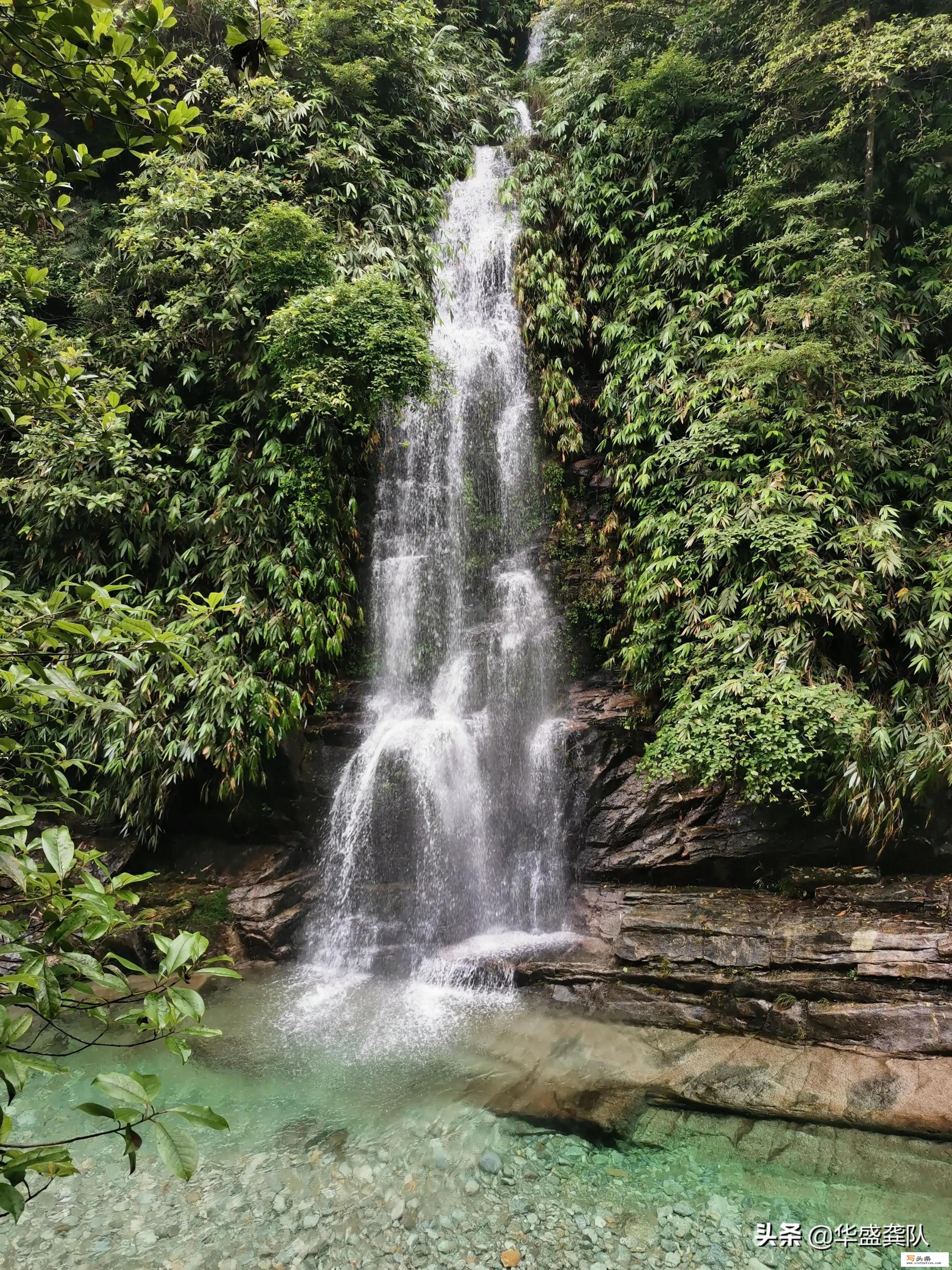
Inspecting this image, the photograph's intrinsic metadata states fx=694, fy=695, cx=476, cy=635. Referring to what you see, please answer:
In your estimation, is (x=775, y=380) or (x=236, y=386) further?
(x=236, y=386)

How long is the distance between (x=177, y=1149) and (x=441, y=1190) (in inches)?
132

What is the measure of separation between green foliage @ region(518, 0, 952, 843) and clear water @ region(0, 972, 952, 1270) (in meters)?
2.75

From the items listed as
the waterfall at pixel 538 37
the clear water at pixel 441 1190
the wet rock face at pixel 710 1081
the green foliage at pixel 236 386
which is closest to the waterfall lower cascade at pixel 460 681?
the green foliage at pixel 236 386

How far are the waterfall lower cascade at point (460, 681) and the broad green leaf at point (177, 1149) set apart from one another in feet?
18.3

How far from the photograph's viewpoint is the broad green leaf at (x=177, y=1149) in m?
1.25

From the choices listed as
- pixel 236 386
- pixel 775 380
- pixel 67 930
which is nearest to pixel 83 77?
pixel 67 930

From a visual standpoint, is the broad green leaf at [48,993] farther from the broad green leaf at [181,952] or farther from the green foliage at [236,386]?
the green foliage at [236,386]

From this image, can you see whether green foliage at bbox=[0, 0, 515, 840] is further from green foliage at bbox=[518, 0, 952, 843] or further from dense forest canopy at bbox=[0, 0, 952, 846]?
green foliage at bbox=[518, 0, 952, 843]

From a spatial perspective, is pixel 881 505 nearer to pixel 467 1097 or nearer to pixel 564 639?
pixel 564 639

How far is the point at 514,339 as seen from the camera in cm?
1041

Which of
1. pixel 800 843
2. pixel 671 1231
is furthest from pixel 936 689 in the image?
pixel 671 1231

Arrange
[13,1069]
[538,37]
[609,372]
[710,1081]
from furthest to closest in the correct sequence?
[538,37] < [609,372] < [710,1081] < [13,1069]

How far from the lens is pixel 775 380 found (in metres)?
7.20

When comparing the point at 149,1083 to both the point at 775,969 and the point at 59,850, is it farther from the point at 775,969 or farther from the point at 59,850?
the point at 775,969
